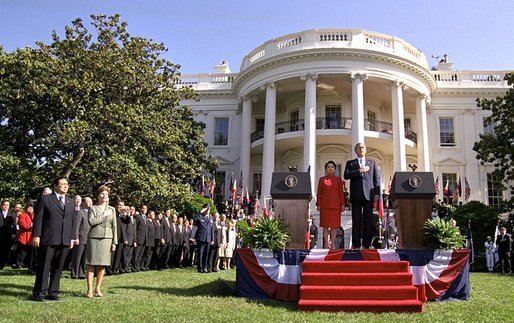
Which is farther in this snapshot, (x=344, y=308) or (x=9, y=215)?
(x=9, y=215)

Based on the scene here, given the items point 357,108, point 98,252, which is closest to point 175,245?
point 98,252

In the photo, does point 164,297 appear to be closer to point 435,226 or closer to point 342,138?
point 435,226

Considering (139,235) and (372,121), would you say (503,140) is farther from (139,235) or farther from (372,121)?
(139,235)

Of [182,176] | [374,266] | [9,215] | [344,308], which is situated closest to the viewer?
[344,308]

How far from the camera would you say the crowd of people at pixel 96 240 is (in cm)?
668

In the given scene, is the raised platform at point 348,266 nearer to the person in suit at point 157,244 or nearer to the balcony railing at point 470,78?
the person in suit at point 157,244

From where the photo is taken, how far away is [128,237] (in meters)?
11.5

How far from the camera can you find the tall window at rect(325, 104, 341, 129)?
2706 centimetres

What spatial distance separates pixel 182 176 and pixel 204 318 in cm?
1541

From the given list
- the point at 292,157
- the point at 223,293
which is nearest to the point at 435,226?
the point at 223,293

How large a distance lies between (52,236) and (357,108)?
2033cm

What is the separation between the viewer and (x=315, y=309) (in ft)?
19.5

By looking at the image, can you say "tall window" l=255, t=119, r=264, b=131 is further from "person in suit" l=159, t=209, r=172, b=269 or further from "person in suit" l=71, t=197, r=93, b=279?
"person in suit" l=71, t=197, r=93, b=279

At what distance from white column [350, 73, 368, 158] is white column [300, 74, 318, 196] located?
7.04 feet
